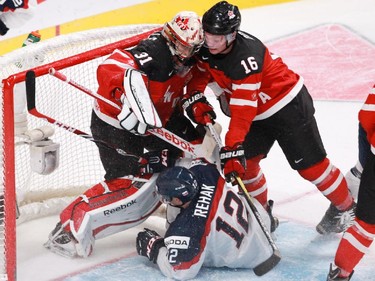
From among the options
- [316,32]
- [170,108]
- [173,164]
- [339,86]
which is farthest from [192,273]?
[316,32]

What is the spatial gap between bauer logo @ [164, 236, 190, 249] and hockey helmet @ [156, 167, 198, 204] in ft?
0.43

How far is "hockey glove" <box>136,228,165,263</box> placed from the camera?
3.01 m

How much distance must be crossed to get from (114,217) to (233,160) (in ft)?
1.73

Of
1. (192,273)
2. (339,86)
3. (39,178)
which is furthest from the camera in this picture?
(339,86)

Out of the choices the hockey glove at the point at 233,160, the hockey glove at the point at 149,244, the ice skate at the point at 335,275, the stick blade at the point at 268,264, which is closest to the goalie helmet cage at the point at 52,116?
the hockey glove at the point at 149,244

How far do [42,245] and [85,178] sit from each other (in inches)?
18.4

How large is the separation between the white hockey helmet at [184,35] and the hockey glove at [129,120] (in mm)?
281

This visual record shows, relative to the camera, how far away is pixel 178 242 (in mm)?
2883

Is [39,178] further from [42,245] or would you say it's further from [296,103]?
[296,103]

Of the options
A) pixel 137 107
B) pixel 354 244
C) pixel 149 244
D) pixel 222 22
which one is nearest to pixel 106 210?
pixel 149 244

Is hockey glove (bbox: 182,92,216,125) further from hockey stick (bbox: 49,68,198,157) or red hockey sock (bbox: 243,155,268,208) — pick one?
red hockey sock (bbox: 243,155,268,208)

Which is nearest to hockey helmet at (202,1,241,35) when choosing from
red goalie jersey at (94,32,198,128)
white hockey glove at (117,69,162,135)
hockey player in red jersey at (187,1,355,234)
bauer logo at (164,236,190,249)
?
hockey player in red jersey at (187,1,355,234)

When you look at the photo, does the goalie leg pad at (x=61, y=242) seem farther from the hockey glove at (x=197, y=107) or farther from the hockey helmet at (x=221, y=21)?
the hockey helmet at (x=221, y=21)

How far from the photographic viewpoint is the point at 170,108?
331 cm
